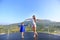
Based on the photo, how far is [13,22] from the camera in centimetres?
644

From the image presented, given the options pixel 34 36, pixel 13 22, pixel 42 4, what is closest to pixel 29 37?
pixel 34 36

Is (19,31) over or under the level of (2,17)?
under

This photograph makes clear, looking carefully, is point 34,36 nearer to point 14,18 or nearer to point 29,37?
point 29,37

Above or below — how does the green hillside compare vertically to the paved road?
above

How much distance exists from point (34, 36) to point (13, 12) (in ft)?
3.31

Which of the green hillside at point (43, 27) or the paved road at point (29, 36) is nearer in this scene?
the paved road at point (29, 36)

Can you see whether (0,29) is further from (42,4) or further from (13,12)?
(42,4)

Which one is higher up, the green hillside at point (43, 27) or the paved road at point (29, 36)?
the green hillside at point (43, 27)

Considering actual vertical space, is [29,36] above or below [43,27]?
below

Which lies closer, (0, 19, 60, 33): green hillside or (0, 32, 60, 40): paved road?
(0, 32, 60, 40): paved road

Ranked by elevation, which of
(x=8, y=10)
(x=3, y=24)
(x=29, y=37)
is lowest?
(x=29, y=37)

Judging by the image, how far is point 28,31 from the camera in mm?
6340

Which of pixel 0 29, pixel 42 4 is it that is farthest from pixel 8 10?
pixel 42 4

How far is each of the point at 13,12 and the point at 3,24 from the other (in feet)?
1.63
